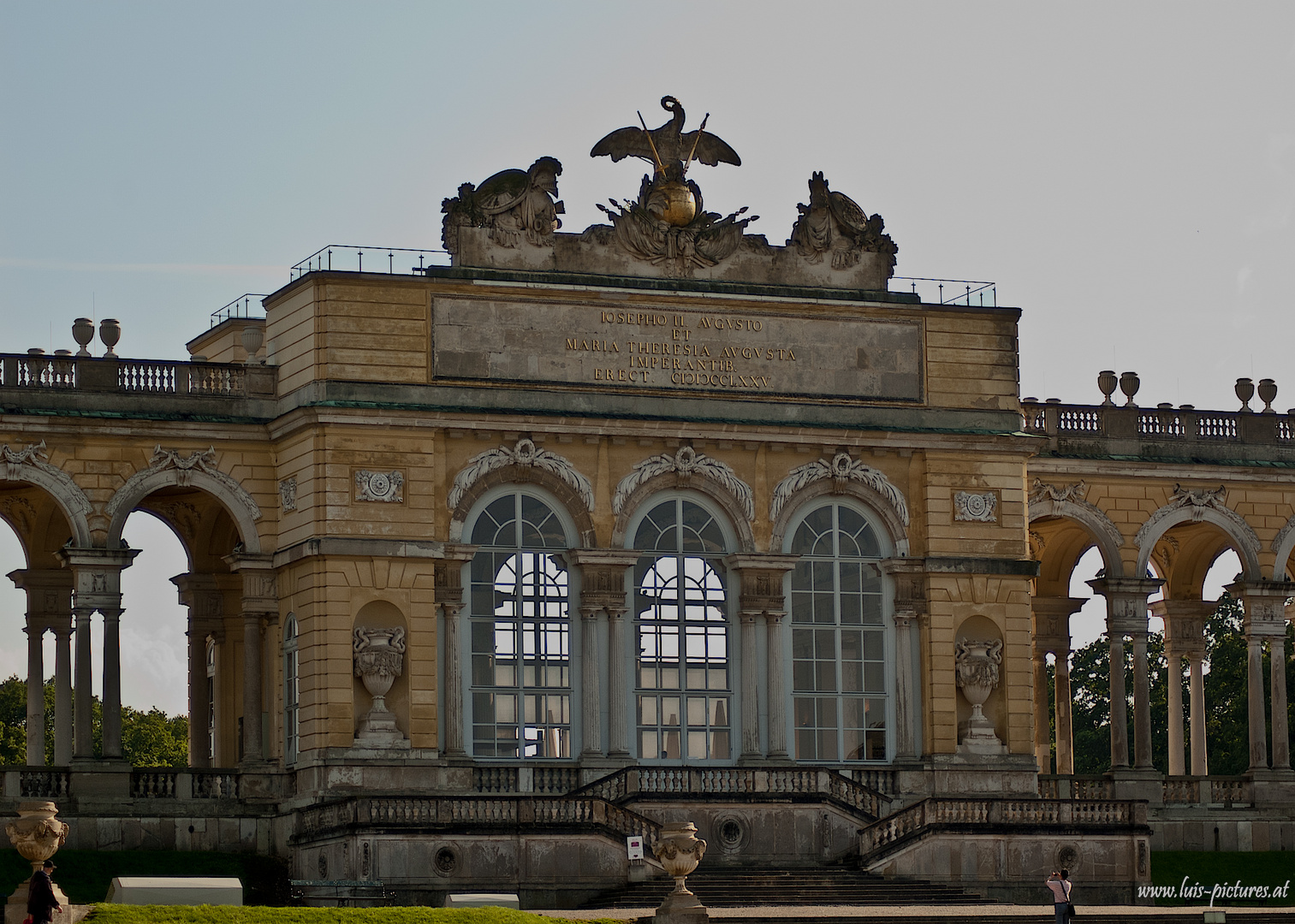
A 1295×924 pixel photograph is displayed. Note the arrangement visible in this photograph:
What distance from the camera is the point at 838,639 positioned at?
52.7m

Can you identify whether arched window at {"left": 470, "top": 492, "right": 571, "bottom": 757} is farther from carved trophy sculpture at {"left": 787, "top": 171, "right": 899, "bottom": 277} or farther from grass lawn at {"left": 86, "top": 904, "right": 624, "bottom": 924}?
grass lawn at {"left": 86, "top": 904, "right": 624, "bottom": 924}

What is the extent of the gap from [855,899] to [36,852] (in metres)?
14.7

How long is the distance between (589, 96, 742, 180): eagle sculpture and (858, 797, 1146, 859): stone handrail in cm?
1362

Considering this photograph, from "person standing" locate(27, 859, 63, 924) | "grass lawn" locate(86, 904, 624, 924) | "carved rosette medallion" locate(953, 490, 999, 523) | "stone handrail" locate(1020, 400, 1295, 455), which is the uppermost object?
"stone handrail" locate(1020, 400, 1295, 455)

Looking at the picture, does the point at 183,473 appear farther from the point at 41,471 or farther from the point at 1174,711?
the point at 1174,711

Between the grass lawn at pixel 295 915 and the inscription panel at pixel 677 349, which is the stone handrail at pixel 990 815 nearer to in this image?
the inscription panel at pixel 677 349

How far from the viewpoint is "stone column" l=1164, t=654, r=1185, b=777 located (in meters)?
61.1

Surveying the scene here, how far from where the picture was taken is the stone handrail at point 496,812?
150 ft

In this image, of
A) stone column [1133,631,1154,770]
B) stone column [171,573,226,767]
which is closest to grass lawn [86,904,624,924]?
stone column [171,573,226,767]

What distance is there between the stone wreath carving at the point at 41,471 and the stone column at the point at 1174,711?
82.9ft

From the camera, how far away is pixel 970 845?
157 feet

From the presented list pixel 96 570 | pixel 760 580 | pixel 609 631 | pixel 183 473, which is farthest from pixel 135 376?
pixel 760 580

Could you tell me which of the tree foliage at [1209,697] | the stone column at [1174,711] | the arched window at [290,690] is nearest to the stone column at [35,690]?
the arched window at [290,690]

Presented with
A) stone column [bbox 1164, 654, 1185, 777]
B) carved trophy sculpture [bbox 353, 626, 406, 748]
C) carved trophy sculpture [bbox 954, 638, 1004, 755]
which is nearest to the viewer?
carved trophy sculpture [bbox 353, 626, 406, 748]
